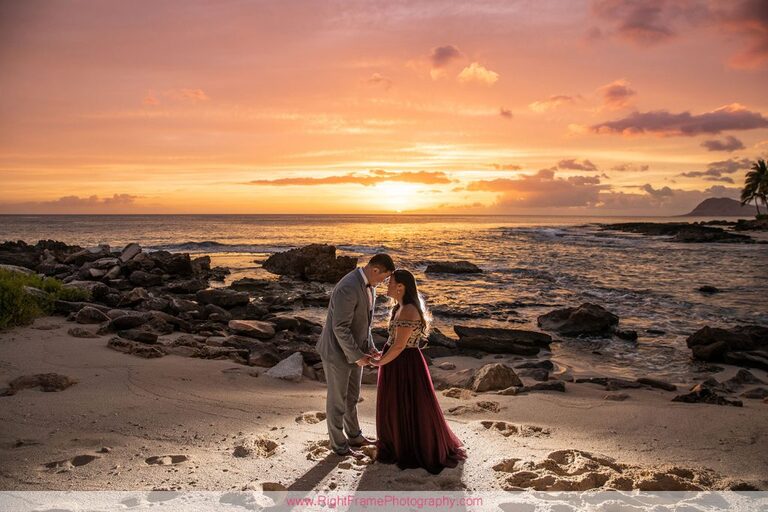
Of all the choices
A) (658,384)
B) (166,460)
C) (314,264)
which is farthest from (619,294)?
(166,460)

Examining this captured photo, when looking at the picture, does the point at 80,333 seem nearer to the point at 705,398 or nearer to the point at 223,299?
the point at 223,299

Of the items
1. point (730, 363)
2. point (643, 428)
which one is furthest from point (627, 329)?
point (643, 428)

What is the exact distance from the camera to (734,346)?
12.3 meters

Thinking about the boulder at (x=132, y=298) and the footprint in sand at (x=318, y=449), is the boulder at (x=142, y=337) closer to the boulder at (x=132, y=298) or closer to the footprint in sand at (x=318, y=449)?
the boulder at (x=132, y=298)

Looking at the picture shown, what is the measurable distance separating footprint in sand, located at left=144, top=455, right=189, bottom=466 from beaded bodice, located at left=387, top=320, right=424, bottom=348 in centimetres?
261

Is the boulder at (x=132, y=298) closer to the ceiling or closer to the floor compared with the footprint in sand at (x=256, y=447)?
closer to the ceiling

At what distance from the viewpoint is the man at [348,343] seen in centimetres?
564

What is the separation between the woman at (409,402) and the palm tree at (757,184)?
10146cm

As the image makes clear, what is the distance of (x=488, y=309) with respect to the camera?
1903 cm

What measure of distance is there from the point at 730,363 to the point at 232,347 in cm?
1128

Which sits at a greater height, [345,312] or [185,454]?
[345,312]

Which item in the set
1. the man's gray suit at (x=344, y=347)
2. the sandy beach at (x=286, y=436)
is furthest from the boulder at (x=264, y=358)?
the man's gray suit at (x=344, y=347)

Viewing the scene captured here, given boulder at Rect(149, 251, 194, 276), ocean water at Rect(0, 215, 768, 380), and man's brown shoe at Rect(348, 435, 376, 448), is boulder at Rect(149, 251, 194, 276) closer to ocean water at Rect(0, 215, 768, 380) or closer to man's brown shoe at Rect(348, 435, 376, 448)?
ocean water at Rect(0, 215, 768, 380)

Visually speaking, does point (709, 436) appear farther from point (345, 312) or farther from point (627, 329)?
point (627, 329)
